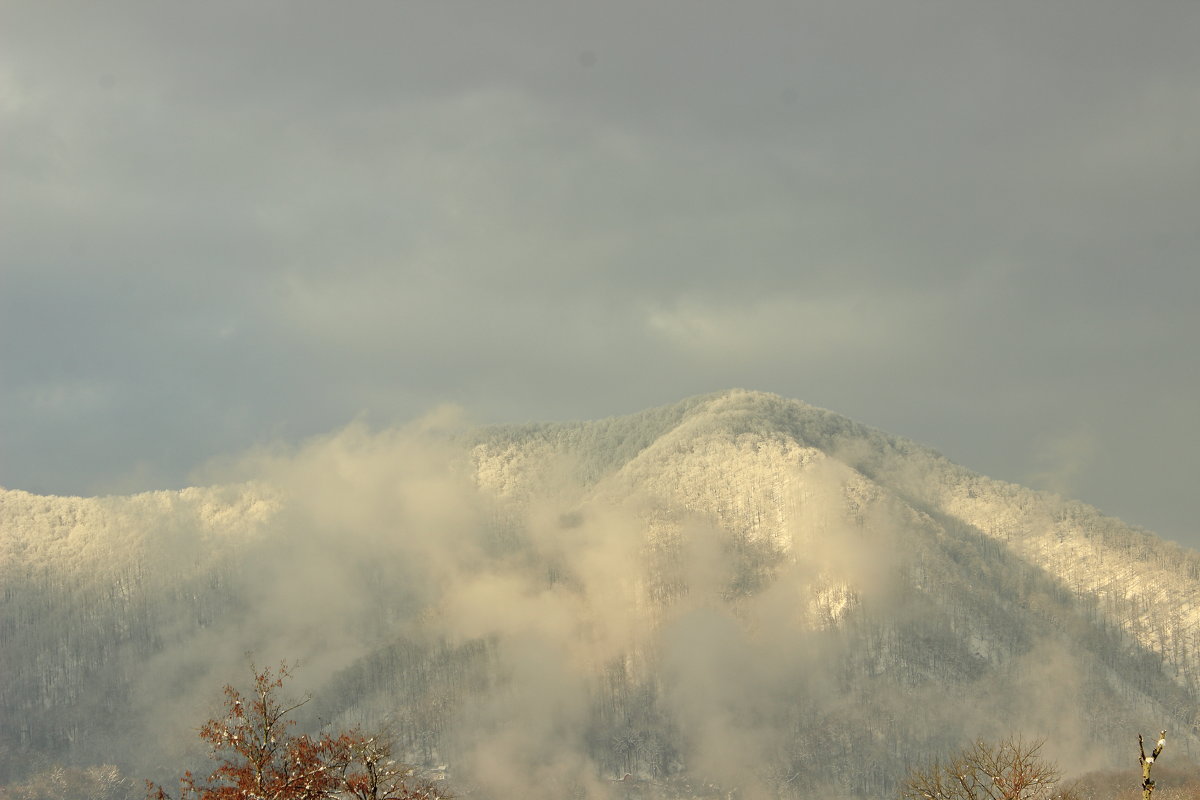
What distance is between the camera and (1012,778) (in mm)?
124188

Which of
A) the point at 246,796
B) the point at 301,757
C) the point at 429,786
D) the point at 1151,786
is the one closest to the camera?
the point at 1151,786

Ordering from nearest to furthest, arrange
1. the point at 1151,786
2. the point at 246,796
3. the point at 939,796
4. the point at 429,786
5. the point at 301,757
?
the point at 1151,786 < the point at 246,796 < the point at 301,757 < the point at 429,786 < the point at 939,796

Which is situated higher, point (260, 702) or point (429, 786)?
point (260, 702)

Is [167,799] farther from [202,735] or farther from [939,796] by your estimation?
[939,796]

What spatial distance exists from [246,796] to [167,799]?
15526 mm

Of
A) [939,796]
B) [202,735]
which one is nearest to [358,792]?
[202,735]

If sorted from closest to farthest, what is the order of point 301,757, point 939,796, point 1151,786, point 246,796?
point 1151,786
point 246,796
point 301,757
point 939,796

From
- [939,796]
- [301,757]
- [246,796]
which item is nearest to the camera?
[246,796]

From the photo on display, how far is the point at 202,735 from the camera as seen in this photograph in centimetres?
9138

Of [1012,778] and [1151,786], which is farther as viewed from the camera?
[1012,778]

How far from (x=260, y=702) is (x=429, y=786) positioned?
18648 millimetres

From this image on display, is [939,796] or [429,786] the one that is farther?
[939,796]

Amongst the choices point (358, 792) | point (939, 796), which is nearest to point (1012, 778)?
point (939, 796)

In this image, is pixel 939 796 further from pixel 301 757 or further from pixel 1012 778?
pixel 301 757
